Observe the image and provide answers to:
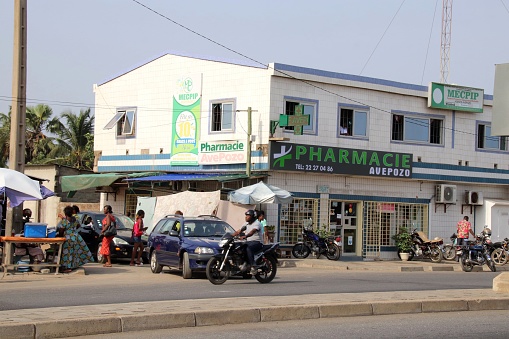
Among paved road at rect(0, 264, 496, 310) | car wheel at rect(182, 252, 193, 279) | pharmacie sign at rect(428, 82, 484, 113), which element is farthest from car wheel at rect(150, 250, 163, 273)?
pharmacie sign at rect(428, 82, 484, 113)

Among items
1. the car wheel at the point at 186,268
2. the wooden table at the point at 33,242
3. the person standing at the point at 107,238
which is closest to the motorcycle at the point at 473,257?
the car wheel at the point at 186,268

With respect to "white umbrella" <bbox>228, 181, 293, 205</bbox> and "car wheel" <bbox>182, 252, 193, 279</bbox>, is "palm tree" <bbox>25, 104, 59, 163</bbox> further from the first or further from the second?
"car wheel" <bbox>182, 252, 193, 279</bbox>

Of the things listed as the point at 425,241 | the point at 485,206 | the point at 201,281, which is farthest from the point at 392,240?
the point at 201,281

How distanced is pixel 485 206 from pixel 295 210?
9754mm

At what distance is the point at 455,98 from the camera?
112 feet

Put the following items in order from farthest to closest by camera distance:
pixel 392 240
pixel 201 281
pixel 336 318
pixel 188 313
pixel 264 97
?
1. pixel 392 240
2. pixel 264 97
3. pixel 201 281
4. pixel 336 318
5. pixel 188 313

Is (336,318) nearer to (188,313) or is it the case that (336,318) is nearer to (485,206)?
(188,313)

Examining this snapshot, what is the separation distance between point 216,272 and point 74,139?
4140cm

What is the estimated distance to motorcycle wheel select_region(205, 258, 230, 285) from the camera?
17125mm

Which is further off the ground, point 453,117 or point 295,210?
point 453,117

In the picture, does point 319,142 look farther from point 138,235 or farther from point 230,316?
point 230,316

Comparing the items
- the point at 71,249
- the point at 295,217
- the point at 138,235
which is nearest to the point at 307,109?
the point at 295,217

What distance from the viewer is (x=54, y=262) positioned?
1939cm

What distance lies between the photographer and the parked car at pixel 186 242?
61.4 ft
